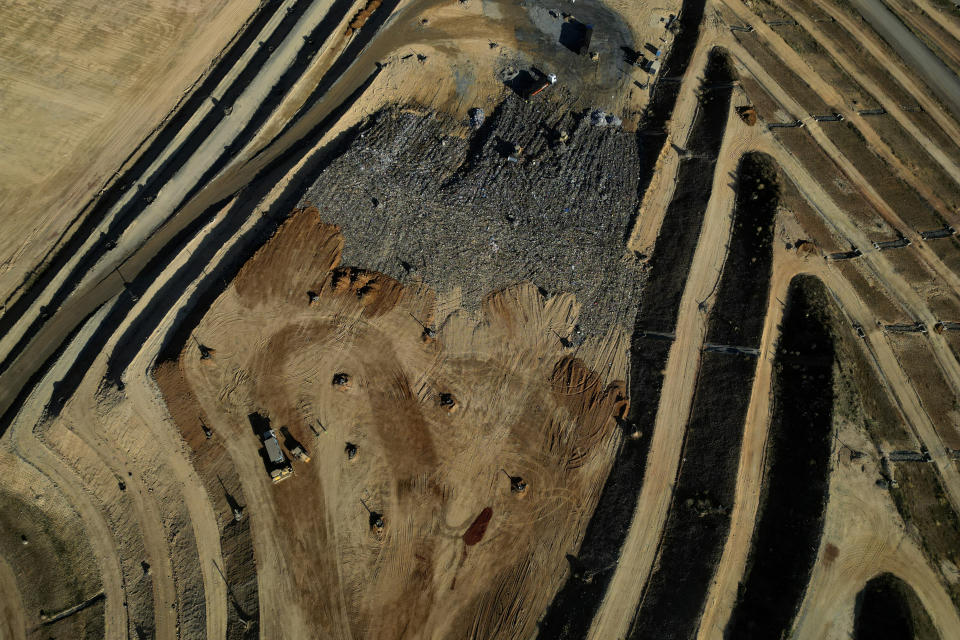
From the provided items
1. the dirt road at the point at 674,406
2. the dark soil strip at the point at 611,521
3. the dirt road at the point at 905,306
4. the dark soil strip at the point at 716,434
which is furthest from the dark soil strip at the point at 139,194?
the dirt road at the point at 905,306

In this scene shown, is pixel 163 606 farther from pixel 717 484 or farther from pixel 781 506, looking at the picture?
pixel 781 506

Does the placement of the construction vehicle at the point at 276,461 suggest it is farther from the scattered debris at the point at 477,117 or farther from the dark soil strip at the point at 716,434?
the scattered debris at the point at 477,117

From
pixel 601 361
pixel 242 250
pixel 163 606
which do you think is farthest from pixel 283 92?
pixel 163 606

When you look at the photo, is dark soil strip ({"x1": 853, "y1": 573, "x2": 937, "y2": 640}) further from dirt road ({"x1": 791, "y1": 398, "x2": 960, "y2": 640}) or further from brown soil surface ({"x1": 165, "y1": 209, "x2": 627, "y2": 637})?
brown soil surface ({"x1": 165, "y1": 209, "x2": 627, "y2": 637})

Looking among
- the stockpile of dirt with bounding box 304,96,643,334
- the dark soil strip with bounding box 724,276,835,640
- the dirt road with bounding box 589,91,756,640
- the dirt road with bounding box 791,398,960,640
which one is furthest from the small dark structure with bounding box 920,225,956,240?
the stockpile of dirt with bounding box 304,96,643,334

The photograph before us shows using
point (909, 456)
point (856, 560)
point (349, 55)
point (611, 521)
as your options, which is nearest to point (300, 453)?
point (611, 521)

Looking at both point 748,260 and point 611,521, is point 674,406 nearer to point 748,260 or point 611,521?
point 611,521
